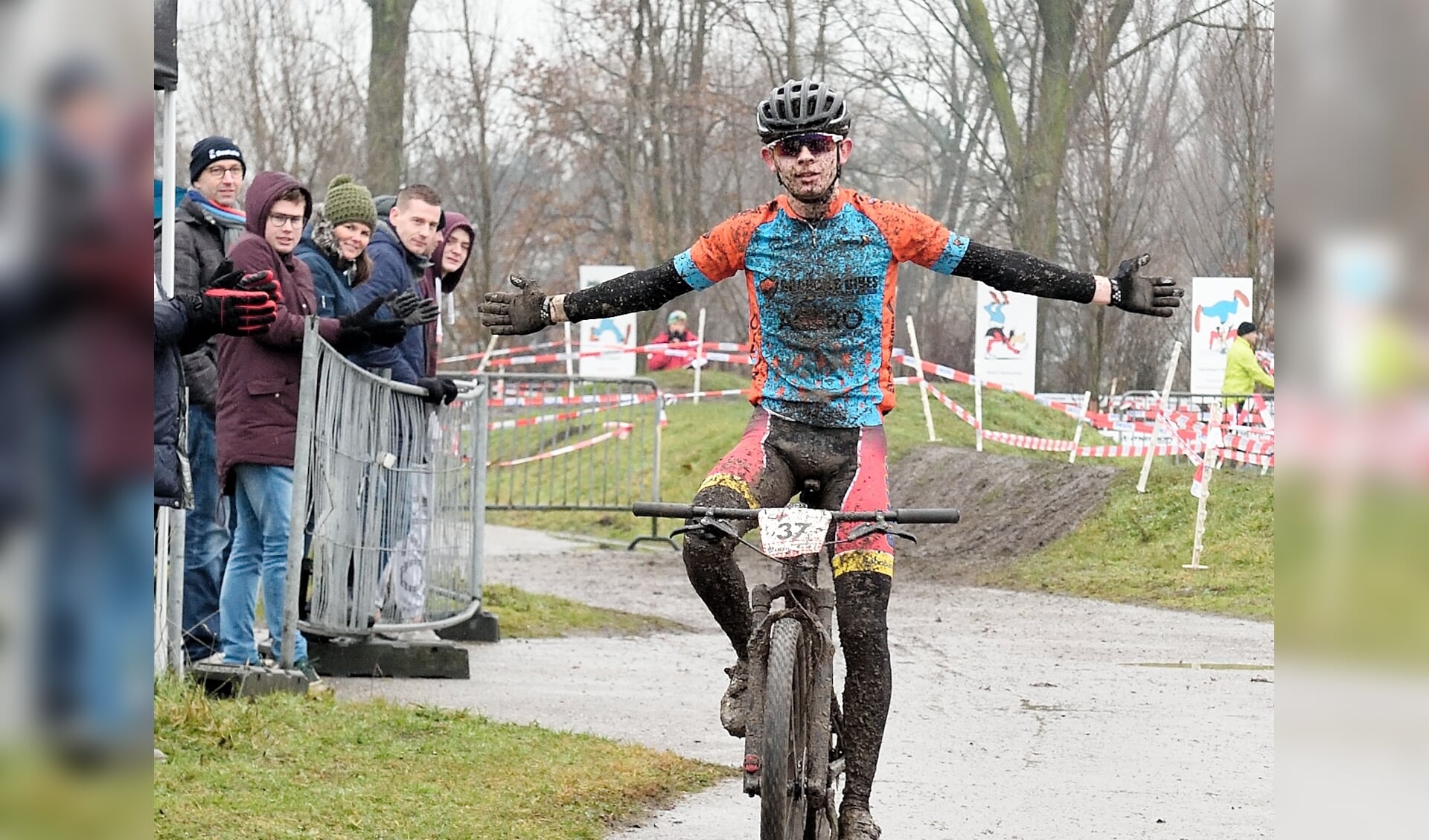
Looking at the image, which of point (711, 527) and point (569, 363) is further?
point (569, 363)

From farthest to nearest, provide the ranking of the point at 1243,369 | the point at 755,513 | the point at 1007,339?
the point at 1007,339
the point at 1243,369
the point at 755,513

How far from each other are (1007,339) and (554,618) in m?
14.1

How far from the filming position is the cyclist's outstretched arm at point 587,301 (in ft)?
20.3

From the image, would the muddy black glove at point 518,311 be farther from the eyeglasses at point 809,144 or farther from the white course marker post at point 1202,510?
the white course marker post at point 1202,510

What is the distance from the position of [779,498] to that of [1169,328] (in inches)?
1025

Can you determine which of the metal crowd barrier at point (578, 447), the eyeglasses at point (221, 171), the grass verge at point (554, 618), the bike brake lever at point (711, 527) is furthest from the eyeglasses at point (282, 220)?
the metal crowd barrier at point (578, 447)

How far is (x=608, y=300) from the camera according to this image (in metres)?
6.19

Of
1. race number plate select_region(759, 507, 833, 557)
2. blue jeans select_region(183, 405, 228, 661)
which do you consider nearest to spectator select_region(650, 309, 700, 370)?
blue jeans select_region(183, 405, 228, 661)

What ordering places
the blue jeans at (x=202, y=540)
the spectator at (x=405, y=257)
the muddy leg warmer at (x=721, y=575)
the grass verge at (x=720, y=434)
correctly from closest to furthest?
the muddy leg warmer at (x=721, y=575), the blue jeans at (x=202, y=540), the spectator at (x=405, y=257), the grass verge at (x=720, y=434)

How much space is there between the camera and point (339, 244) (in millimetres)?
10000

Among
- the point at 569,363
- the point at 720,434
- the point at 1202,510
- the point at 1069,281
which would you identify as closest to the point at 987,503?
the point at 1202,510

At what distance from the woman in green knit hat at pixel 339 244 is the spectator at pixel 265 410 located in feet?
2.83

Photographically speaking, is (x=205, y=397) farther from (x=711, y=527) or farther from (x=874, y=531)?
(x=874, y=531)
